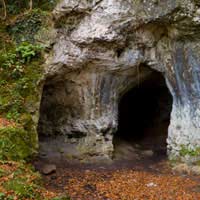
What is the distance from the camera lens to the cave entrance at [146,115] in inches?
627

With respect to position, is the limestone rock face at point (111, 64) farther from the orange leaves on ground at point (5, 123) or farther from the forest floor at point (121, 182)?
the orange leaves on ground at point (5, 123)

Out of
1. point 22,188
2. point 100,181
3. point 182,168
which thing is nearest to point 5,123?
point 22,188

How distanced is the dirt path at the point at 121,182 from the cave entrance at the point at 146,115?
366cm

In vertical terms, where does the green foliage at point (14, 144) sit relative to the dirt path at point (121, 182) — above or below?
above

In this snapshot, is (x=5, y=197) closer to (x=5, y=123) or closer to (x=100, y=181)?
(x=5, y=123)

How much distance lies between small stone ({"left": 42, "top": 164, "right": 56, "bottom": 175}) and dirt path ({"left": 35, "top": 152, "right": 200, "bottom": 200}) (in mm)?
146

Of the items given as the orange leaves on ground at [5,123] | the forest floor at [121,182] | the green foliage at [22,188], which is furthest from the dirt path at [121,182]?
the green foliage at [22,188]

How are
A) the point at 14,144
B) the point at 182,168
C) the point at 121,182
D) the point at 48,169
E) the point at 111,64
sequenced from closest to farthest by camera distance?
the point at 14,144 → the point at 121,182 → the point at 48,169 → the point at 182,168 → the point at 111,64

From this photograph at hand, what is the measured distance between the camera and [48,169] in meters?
10.6

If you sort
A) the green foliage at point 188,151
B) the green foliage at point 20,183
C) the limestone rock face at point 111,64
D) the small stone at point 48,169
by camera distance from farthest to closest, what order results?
the green foliage at point 188,151, the limestone rock face at point 111,64, the small stone at point 48,169, the green foliage at point 20,183

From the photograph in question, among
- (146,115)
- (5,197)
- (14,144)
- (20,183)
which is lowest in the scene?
(5,197)

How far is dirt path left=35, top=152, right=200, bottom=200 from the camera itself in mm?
9266

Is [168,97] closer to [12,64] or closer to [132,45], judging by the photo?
[132,45]

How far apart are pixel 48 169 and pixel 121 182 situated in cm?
217
